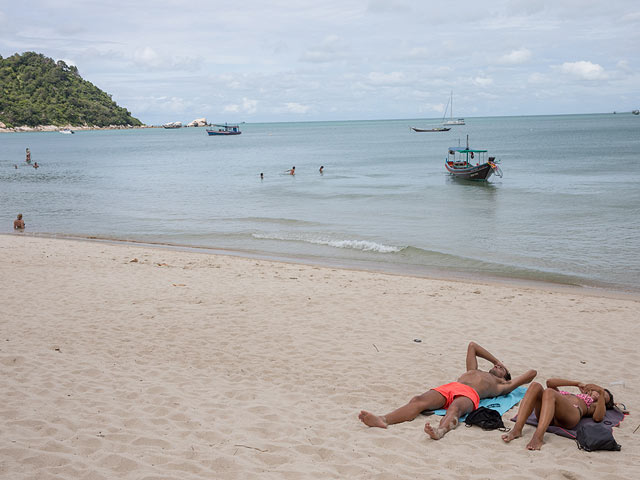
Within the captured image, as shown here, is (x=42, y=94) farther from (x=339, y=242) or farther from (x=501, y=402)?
(x=501, y=402)

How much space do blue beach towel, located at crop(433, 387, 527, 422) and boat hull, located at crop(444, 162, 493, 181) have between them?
1235 inches

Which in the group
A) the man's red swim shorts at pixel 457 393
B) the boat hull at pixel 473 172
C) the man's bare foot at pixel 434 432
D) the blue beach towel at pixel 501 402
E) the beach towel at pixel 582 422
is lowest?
the blue beach towel at pixel 501 402

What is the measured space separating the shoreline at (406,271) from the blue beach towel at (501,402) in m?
6.92

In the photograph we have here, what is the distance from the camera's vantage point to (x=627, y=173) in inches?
1526

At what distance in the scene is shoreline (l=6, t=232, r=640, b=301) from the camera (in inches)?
490

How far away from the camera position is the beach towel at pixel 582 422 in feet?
16.5

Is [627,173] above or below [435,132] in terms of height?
below

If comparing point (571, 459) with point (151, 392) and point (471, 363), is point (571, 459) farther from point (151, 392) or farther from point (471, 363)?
point (151, 392)

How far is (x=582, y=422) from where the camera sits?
5.05 meters

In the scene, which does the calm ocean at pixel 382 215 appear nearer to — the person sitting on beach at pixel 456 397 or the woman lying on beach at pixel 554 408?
the person sitting on beach at pixel 456 397

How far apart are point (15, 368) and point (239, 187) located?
30.6 m

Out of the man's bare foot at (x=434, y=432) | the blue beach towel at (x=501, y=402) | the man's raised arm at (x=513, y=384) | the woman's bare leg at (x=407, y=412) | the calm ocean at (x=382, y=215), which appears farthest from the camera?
the calm ocean at (x=382, y=215)

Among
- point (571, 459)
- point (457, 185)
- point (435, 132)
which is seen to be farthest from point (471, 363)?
point (435, 132)

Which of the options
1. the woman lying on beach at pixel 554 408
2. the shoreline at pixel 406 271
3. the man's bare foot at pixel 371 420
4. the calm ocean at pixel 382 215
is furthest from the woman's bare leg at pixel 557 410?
the calm ocean at pixel 382 215
